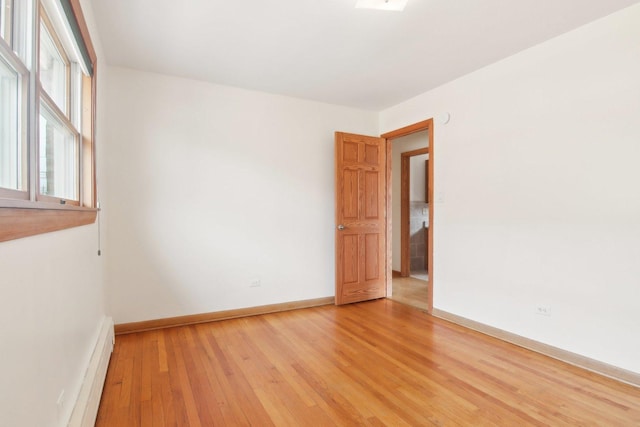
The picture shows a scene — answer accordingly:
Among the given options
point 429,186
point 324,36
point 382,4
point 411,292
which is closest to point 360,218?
point 429,186

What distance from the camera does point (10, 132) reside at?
3.30 feet

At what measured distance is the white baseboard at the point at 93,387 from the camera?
1.42 meters

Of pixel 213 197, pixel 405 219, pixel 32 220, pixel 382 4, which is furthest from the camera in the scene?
pixel 405 219

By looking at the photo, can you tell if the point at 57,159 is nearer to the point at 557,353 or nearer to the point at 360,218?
the point at 360,218

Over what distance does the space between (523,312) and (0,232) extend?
3.30 meters

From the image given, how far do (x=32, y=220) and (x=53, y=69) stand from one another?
1.26m

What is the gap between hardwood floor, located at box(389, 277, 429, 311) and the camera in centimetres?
403

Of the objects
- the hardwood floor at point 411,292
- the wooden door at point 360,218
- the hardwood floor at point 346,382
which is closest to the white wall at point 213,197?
the wooden door at point 360,218

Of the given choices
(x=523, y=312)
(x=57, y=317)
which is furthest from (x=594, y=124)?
(x=57, y=317)

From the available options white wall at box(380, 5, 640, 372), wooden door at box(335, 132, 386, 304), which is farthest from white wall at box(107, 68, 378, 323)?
white wall at box(380, 5, 640, 372)

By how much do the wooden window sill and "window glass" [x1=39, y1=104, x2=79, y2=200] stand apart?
0.74ft

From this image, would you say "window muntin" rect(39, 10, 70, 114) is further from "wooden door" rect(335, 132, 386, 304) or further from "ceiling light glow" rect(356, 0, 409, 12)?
"wooden door" rect(335, 132, 386, 304)

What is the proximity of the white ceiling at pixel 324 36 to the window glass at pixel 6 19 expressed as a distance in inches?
51.2

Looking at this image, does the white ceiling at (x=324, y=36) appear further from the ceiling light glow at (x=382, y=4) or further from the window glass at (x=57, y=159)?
the window glass at (x=57, y=159)
